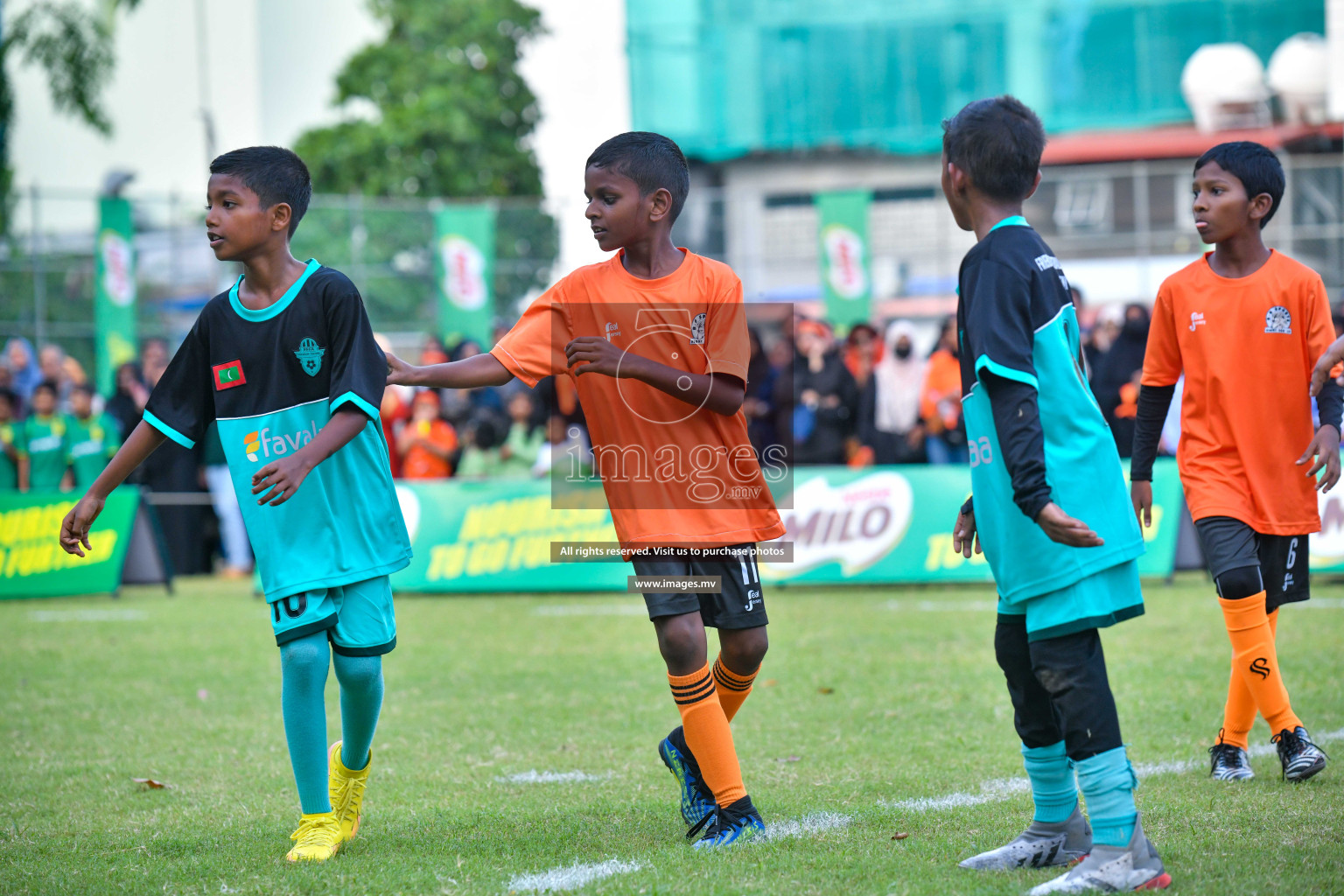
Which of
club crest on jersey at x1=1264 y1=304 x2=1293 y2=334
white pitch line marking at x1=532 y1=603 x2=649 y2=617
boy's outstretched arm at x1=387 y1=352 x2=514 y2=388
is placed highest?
club crest on jersey at x1=1264 y1=304 x2=1293 y2=334

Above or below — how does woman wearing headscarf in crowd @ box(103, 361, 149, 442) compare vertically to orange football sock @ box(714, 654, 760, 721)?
above

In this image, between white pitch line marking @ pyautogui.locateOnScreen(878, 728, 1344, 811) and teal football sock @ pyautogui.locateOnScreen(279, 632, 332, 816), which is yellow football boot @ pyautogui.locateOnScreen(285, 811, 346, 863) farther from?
white pitch line marking @ pyautogui.locateOnScreen(878, 728, 1344, 811)

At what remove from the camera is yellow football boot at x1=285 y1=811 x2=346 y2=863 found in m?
4.32

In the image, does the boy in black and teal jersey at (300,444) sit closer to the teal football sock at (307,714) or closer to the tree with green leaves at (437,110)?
the teal football sock at (307,714)

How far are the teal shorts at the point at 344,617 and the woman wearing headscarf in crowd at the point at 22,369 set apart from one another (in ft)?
47.0

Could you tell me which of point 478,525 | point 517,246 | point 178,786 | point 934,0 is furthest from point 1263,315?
point 934,0

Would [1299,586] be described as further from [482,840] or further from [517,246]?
[517,246]

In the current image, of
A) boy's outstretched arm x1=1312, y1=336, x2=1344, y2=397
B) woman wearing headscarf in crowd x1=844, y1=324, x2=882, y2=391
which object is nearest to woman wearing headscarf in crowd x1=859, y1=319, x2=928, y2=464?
woman wearing headscarf in crowd x1=844, y1=324, x2=882, y2=391

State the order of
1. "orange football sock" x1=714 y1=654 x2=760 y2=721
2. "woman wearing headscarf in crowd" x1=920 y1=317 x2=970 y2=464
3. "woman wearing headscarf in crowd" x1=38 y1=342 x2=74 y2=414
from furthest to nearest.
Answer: "woman wearing headscarf in crowd" x1=38 y1=342 x2=74 y2=414, "woman wearing headscarf in crowd" x1=920 y1=317 x2=970 y2=464, "orange football sock" x1=714 y1=654 x2=760 y2=721

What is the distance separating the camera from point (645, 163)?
4.56 m

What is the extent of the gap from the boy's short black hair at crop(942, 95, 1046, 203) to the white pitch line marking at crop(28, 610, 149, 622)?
9566 millimetres

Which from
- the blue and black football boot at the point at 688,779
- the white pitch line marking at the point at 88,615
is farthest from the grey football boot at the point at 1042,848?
the white pitch line marking at the point at 88,615

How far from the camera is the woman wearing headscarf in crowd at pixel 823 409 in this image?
13906mm

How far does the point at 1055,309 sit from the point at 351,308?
2.17m
